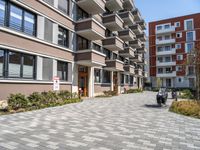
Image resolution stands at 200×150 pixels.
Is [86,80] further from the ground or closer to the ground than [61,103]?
further from the ground

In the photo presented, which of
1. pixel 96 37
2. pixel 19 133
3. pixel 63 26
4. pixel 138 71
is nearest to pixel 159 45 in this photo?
pixel 138 71

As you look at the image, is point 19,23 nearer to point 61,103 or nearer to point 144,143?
point 61,103

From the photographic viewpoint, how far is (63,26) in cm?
1877

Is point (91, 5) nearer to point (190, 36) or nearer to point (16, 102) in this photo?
point (16, 102)

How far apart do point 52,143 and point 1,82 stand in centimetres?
776

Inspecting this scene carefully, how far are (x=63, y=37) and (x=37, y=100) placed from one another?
7.61 metres

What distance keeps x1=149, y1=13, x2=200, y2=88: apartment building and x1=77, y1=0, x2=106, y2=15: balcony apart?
34439mm

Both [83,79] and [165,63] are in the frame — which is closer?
[83,79]

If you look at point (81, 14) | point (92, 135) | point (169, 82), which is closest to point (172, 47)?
point (169, 82)


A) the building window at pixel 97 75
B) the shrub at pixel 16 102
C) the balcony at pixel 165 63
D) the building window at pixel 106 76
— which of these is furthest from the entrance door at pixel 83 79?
the balcony at pixel 165 63

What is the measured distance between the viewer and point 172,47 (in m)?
55.8

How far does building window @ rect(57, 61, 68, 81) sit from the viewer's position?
18.3 metres

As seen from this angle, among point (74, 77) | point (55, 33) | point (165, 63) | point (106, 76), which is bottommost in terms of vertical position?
point (74, 77)

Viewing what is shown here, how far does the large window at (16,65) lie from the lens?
12.7m
